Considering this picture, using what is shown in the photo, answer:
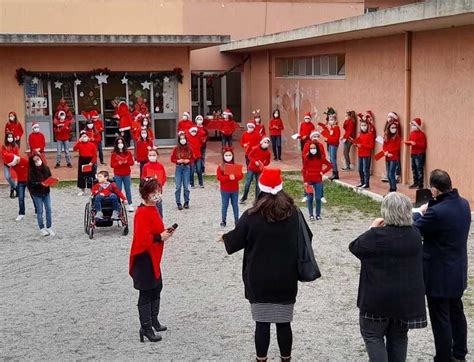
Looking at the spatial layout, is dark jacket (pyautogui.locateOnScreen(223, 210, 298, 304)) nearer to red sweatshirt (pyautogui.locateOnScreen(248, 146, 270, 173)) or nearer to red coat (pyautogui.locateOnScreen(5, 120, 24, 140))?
Answer: red sweatshirt (pyautogui.locateOnScreen(248, 146, 270, 173))

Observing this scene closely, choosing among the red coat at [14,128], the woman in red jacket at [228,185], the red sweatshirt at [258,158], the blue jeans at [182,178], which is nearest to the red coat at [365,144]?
the red sweatshirt at [258,158]

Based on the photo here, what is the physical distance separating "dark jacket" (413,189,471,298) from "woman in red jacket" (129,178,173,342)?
240 cm

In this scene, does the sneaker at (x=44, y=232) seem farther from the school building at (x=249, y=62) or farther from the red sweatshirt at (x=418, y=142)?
the red sweatshirt at (x=418, y=142)

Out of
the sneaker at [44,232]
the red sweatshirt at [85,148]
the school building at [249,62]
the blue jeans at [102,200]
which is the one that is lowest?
the sneaker at [44,232]

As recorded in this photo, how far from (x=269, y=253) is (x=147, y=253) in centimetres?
167

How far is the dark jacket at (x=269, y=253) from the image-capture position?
18.1ft

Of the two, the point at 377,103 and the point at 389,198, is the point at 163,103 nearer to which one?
the point at 377,103

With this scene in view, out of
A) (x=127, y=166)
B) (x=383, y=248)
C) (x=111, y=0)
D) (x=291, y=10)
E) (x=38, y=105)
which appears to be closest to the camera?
(x=383, y=248)

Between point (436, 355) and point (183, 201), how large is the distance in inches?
364

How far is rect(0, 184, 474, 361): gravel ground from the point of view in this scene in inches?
266

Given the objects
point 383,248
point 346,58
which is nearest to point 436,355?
point 383,248

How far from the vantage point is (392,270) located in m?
5.18

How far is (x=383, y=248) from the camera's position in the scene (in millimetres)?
5133

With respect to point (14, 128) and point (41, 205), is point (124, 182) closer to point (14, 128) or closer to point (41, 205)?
point (41, 205)
